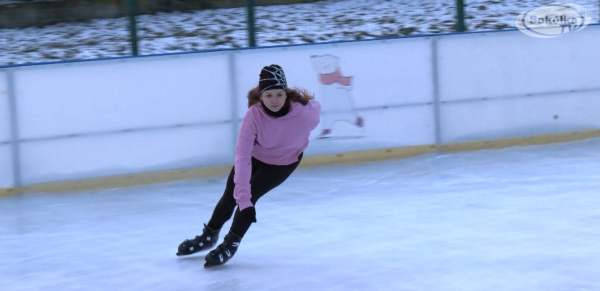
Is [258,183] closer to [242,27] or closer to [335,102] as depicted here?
[335,102]

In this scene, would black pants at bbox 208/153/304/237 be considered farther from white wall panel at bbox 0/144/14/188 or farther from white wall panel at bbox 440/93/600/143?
white wall panel at bbox 440/93/600/143

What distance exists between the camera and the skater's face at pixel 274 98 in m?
3.75

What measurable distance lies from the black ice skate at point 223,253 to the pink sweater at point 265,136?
0.27 m

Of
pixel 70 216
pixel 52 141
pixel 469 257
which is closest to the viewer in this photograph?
pixel 469 257

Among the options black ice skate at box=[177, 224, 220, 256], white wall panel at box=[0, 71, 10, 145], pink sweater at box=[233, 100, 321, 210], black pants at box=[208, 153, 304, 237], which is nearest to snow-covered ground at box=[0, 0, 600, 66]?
white wall panel at box=[0, 71, 10, 145]

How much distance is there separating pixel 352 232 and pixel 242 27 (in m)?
3.38

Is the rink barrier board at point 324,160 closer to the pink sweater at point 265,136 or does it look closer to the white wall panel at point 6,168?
the white wall panel at point 6,168

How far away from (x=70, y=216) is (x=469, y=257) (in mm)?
2731

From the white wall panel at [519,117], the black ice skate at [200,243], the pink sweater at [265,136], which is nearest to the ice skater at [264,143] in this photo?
the pink sweater at [265,136]

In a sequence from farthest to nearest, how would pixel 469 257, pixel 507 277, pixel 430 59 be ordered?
pixel 430 59 → pixel 469 257 → pixel 507 277

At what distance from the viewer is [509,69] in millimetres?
7688

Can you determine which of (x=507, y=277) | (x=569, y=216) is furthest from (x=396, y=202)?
(x=507, y=277)

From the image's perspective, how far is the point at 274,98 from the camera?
3754 mm

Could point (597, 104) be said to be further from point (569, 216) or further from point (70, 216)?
point (70, 216)
